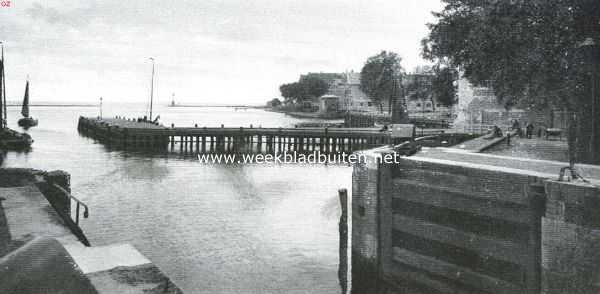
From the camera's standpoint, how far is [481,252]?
1074 cm

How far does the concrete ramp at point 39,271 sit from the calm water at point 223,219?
37.3ft

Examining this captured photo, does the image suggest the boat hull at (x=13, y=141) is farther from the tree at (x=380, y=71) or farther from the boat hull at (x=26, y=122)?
the tree at (x=380, y=71)

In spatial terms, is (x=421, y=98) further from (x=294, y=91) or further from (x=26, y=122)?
(x=26, y=122)

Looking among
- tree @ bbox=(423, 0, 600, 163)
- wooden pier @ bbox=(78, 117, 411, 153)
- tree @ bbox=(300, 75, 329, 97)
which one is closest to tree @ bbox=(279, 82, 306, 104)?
tree @ bbox=(300, 75, 329, 97)

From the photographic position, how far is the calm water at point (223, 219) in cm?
1562

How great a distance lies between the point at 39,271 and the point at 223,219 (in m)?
19.6

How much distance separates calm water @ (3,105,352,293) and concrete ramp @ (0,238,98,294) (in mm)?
11379

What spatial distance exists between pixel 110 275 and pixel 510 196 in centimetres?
805

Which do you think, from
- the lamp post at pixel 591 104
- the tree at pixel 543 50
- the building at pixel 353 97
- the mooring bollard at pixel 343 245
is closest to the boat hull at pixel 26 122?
the building at pixel 353 97

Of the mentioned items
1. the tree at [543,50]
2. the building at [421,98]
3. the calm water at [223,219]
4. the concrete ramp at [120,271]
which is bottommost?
the calm water at [223,219]

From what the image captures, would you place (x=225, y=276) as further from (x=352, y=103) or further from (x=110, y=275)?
(x=352, y=103)

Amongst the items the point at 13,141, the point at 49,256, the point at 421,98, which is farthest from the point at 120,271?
the point at 421,98

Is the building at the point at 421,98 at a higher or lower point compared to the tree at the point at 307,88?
lower

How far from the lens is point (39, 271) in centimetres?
312
